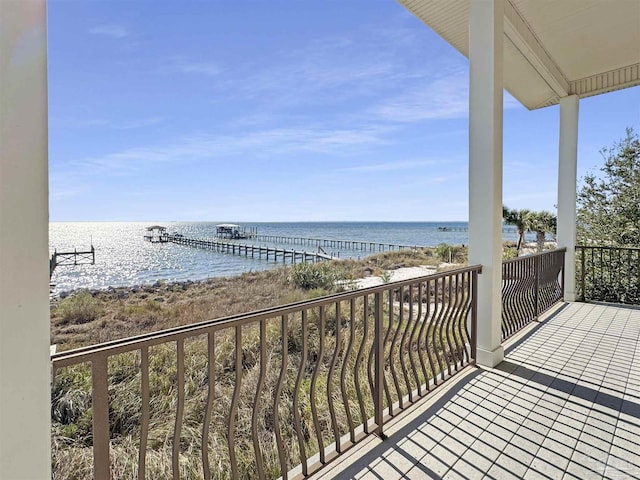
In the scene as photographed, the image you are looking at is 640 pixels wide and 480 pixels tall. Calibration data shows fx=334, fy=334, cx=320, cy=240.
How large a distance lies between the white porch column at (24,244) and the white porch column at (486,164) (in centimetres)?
285

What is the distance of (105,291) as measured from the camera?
1116 centimetres

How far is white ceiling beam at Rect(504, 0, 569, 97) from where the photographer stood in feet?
10.5

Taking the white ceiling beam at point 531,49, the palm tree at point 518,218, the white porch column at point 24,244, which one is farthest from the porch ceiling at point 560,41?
the palm tree at point 518,218

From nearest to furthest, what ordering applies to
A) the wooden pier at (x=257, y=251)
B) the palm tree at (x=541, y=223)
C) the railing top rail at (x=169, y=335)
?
1. the railing top rail at (x=169, y=335)
2. the palm tree at (x=541, y=223)
3. the wooden pier at (x=257, y=251)

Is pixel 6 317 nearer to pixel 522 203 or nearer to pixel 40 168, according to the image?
pixel 40 168

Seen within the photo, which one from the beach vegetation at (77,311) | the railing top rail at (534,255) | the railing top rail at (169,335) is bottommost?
the beach vegetation at (77,311)

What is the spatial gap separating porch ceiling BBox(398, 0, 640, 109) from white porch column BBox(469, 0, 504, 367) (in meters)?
0.52

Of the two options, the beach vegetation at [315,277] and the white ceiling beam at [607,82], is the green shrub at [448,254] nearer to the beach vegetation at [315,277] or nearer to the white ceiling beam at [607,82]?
the beach vegetation at [315,277]

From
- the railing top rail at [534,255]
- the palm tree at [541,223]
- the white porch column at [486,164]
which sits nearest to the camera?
the white porch column at [486,164]

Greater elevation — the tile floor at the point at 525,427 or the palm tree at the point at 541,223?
the palm tree at the point at 541,223

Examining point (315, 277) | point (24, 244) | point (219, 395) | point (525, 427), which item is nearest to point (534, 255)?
point (525, 427)

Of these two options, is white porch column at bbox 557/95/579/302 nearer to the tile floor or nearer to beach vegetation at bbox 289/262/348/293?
the tile floor

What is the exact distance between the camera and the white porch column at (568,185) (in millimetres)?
4781

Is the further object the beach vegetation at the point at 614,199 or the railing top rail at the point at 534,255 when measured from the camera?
the beach vegetation at the point at 614,199
